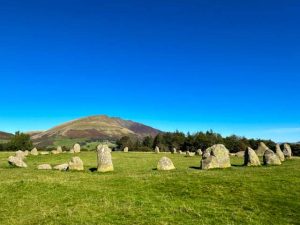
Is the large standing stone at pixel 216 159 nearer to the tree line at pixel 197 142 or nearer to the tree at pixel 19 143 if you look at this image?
the tree line at pixel 197 142

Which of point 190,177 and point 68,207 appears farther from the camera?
point 190,177

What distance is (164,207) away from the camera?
19.6 metres

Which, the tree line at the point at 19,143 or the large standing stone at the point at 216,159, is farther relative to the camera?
the tree line at the point at 19,143

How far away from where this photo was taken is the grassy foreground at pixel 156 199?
713 inches

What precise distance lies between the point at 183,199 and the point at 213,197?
1764 mm

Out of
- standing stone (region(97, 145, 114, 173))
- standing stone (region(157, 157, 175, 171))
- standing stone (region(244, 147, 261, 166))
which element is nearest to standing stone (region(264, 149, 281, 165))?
standing stone (region(244, 147, 261, 166))

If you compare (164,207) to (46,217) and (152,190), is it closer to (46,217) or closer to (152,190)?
(152,190)

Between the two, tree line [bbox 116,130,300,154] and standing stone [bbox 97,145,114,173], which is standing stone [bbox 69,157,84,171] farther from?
tree line [bbox 116,130,300,154]

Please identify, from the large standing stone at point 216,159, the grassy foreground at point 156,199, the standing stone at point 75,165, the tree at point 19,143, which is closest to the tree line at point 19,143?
the tree at point 19,143

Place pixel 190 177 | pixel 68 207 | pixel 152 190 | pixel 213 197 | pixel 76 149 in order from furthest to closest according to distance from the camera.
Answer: pixel 76 149 → pixel 190 177 → pixel 152 190 → pixel 213 197 → pixel 68 207

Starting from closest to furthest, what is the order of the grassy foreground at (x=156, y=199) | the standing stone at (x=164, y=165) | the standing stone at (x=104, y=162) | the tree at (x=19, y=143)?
the grassy foreground at (x=156, y=199), the standing stone at (x=104, y=162), the standing stone at (x=164, y=165), the tree at (x=19, y=143)

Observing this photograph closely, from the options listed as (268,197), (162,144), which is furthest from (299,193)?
(162,144)

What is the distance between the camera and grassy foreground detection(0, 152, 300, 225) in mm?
18109

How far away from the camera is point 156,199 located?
69.5 ft
